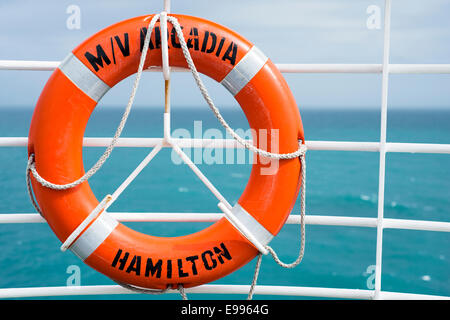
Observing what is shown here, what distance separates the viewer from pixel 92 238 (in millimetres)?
1190

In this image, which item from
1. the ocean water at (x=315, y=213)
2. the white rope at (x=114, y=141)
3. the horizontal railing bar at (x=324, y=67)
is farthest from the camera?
the ocean water at (x=315, y=213)

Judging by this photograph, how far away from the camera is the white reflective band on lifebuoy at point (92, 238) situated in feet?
3.91

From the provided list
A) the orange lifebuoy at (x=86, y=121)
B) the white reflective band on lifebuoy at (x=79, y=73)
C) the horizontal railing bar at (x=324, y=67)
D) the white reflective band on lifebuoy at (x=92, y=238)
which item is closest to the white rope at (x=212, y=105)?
the orange lifebuoy at (x=86, y=121)

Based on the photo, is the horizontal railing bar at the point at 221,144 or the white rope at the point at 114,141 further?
the horizontal railing bar at the point at 221,144

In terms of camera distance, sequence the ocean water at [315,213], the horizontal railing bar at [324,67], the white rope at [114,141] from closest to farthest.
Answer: the white rope at [114,141] < the horizontal railing bar at [324,67] < the ocean water at [315,213]

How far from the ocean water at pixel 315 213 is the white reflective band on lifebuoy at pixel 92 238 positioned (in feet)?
2.79

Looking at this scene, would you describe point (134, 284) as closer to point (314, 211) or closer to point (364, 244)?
point (364, 244)

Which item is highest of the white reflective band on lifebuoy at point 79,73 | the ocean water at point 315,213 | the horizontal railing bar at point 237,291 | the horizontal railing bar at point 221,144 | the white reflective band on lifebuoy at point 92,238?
the white reflective band on lifebuoy at point 79,73

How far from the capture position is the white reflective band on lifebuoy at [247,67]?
1196mm

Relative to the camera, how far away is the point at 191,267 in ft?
3.95

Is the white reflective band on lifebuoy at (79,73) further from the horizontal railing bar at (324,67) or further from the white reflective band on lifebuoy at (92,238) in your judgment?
the white reflective band on lifebuoy at (92,238)

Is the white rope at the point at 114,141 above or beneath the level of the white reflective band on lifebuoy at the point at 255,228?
above

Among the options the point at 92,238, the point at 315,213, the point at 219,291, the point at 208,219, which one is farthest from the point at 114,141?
the point at 315,213

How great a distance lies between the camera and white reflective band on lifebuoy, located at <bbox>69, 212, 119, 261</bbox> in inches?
46.9
